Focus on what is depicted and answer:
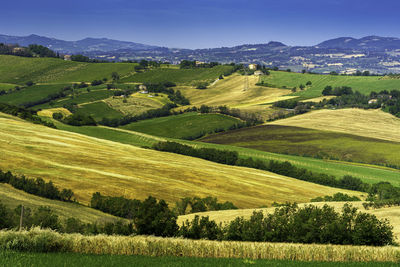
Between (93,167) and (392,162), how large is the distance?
9345 cm

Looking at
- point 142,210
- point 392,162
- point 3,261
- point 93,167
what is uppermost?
point 3,261

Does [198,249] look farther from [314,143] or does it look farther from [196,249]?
[314,143]

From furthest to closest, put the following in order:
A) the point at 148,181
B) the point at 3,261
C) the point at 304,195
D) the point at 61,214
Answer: the point at 304,195
the point at 148,181
the point at 61,214
the point at 3,261

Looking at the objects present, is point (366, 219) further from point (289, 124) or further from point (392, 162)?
point (289, 124)

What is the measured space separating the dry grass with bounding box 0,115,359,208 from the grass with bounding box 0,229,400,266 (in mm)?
44543

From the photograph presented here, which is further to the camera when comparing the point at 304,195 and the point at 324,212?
the point at 304,195

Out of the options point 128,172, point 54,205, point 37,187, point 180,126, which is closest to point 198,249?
point 54,205

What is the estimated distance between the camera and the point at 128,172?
83188 millimetres

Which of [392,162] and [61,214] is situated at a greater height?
[61,214]

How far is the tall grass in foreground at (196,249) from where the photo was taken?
79.0ft

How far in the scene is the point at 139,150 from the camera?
355 ft

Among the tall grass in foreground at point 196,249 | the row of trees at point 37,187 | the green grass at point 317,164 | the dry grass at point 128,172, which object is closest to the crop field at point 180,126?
the green grass at point 317,164

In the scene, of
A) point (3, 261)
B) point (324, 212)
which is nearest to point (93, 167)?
point (324, 212)

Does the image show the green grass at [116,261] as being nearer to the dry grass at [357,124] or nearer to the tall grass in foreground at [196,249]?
the tall grass in foreground at [196,249]
